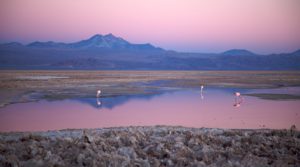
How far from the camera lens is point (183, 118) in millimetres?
18781

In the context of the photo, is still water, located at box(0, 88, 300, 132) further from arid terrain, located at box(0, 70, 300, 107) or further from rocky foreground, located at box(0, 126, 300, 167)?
rocky foreground, located at box(0, 126, 300, 167)

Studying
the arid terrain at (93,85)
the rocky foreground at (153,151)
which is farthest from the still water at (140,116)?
the rocky foreground at (153,151)

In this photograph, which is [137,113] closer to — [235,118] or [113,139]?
[235,118]

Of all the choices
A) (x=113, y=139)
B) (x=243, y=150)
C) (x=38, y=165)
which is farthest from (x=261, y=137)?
(x=38, y=165)

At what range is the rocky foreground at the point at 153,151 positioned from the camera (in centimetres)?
838

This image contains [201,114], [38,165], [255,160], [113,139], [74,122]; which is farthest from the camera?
[201,114]

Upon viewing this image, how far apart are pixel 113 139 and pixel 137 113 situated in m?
11.0

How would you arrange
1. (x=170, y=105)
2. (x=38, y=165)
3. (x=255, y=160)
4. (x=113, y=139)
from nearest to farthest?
(x=38, y=165), (x=255, y=160), (x=113, y=139), (x=170, y=105)

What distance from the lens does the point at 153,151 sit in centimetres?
918

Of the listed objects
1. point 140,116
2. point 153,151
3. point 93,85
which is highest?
point 153,151

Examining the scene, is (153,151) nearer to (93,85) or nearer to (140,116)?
(140,116)

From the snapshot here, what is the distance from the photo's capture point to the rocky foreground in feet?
27.5

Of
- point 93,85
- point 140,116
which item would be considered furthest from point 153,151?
point 93,85

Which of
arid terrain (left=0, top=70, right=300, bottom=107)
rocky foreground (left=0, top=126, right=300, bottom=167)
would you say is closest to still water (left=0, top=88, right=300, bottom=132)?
arid terrain (left=0, top=70, right=300, bottom=107)
